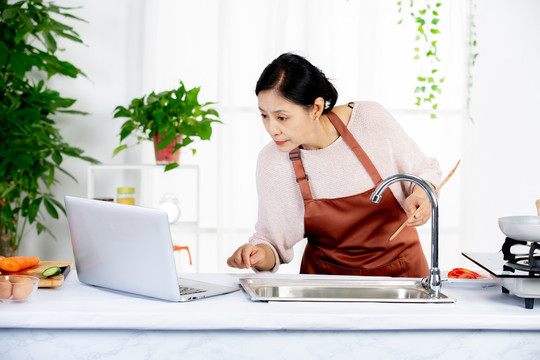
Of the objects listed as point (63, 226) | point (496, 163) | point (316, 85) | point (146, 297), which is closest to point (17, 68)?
point (63, 226)

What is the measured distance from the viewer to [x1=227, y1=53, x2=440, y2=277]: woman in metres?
2.15

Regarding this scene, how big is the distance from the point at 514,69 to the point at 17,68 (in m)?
3.13

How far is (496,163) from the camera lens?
405 centimetres

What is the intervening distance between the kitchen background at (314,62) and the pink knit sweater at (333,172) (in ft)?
5.27

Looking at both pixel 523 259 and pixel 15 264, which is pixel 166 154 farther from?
pixel 523 259

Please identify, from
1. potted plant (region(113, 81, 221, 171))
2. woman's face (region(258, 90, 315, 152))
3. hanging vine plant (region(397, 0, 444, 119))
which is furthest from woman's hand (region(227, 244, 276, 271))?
hanging vine plant (region(397, 0, 444, 119))

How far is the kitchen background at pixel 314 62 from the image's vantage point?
3.79 metres

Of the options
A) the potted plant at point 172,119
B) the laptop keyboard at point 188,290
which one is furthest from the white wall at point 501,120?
the laptop keyboard at point 188,290

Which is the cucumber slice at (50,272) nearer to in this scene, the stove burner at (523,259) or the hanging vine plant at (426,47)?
the stove burner at (523,259)

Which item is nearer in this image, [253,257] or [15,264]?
[15,264]

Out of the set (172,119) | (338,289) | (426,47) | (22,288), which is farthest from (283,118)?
(426,47)

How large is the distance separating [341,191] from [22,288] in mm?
1159

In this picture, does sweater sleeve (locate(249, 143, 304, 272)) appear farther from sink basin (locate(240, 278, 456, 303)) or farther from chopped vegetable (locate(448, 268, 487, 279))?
chopped vegetable (locate(448, 268, 487, 279))

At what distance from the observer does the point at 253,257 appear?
1943 millimetres
